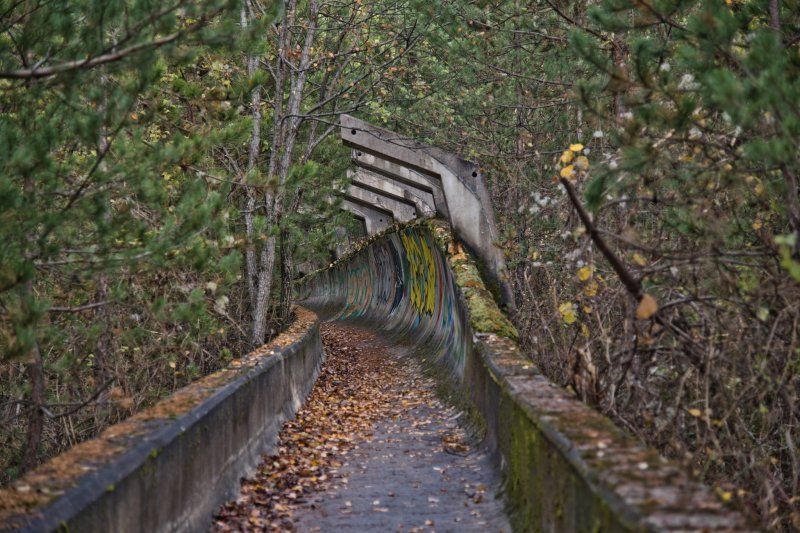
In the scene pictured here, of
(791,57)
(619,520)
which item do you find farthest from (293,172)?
(619,520)

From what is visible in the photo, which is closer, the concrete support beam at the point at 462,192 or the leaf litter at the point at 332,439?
the leaf litter at the point at 332,439

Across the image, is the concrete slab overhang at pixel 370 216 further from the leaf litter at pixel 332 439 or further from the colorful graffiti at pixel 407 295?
the leaf litter at pixel 332 439

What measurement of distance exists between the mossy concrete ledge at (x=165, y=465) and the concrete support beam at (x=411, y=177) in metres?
8.46

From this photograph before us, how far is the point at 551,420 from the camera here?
19.5ft

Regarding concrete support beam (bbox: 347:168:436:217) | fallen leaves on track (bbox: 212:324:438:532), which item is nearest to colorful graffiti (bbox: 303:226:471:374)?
fallen leaves on track (bbox: 212:324:438:532)

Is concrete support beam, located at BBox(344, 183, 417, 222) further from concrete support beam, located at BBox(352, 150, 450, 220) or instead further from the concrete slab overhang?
concrete support beam, located at BBox(352, 150, 450, 220)

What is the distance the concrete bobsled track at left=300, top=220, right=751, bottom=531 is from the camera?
4.03m

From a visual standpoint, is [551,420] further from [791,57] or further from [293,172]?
[293,172]

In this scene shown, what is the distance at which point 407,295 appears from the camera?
69.7 ft

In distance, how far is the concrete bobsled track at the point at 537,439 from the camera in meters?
4.03

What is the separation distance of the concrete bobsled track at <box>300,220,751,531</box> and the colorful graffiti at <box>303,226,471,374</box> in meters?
0.06

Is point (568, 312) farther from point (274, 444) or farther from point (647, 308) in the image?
point (274, 444)

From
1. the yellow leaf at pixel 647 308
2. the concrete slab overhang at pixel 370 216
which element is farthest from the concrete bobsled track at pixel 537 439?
the concrete slab overhang at pixel 370 216

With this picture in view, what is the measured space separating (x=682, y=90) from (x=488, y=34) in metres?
10.1
